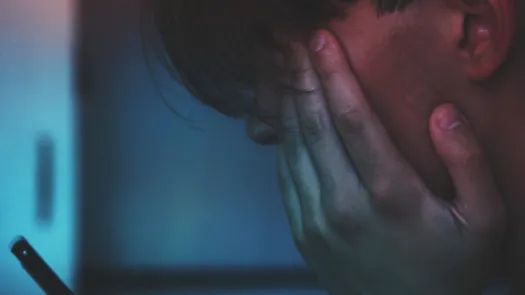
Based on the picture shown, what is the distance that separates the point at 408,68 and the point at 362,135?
0.06 metres

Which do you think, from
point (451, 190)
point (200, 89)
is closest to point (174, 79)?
point (200, 89)

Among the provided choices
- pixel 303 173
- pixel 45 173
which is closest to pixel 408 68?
pixel 303 173

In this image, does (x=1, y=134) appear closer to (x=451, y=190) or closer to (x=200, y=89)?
(x=200, y=89)

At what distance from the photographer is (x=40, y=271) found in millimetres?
546

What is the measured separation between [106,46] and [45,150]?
132 mm

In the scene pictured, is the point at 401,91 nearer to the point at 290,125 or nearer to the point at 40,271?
the point at 290,125

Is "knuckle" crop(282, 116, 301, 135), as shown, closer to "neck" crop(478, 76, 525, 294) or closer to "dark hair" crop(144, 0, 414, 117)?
"dark hair" crop(144, 0, 414, 117)

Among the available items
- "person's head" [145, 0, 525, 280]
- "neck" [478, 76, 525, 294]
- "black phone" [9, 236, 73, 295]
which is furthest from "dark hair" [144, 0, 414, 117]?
"black phone" [9, 236, 73, 295]

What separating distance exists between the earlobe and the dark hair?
5 cm

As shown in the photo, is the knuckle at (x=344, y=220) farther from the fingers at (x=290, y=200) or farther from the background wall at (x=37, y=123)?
the background wall at (x=37, y=123)

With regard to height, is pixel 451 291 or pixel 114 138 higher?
pixel 114 138

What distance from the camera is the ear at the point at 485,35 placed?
427 mm

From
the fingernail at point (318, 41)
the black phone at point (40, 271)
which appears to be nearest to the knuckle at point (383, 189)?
the fingernail at point (318, 41)

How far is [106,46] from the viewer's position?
24.0 inches
